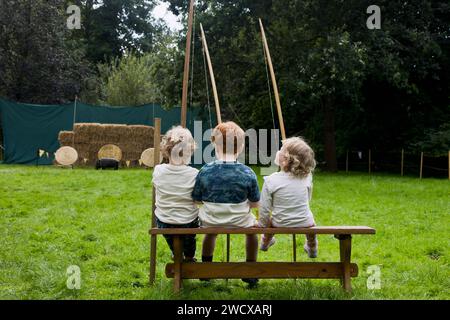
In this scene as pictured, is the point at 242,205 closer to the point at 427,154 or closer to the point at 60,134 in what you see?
the point at 427,154

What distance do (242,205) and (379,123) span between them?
1554 centimetres

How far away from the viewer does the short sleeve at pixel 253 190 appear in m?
3.86

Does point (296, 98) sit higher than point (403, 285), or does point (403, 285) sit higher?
point (296, 98)

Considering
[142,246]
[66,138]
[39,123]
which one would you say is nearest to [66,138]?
[66,138]

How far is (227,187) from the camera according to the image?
3.82 metres

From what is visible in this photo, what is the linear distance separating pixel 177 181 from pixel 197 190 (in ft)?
0.56

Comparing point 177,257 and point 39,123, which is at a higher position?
point 39,123

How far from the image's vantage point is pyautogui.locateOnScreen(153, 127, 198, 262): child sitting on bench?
393 cm

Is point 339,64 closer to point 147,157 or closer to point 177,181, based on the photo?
point 147,157

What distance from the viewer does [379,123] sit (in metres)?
18.4

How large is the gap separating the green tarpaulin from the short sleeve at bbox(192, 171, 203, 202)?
48.3 feet

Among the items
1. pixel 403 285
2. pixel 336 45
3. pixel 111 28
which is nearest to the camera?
pixel 403 285
